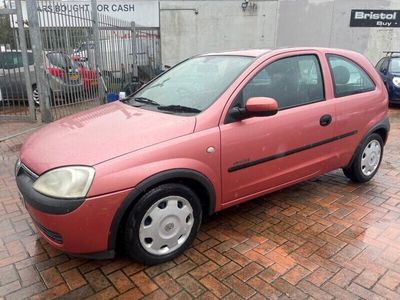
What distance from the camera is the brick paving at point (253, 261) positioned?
2562 mm

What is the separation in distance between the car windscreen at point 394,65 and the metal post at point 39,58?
9164 mm

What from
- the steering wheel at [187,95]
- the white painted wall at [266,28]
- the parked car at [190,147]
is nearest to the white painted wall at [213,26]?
the white painted wall at [266,28]

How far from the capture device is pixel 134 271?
9.05ft

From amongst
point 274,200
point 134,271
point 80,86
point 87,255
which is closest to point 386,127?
point 274,200

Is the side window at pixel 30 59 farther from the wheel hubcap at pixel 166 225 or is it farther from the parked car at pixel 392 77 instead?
the parked car at pixel 392 77

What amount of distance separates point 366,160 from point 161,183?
2872 millimetres

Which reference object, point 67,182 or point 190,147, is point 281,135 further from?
point 67,182

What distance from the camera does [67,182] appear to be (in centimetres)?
240

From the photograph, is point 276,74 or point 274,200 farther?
point 274,200

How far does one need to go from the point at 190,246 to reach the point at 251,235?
0.57 metres

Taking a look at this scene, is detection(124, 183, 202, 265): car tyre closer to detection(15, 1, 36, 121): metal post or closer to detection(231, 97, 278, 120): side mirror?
detection(231, 97, 278, 120): side mirror

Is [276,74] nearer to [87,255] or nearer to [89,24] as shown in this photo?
[87,255]

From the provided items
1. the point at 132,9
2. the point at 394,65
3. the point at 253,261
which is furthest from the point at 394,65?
the point at 132,9

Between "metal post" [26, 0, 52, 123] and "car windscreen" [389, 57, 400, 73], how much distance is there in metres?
9.16
